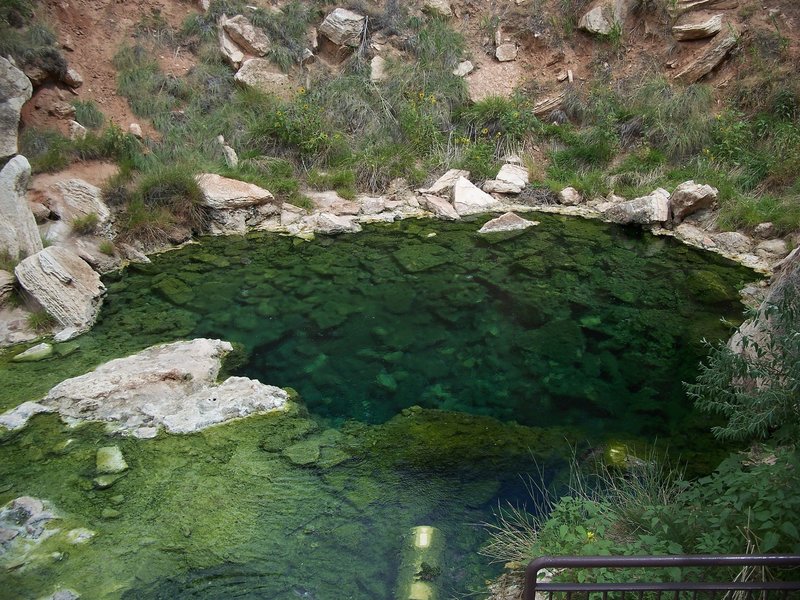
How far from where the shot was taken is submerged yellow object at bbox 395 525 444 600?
301 cm

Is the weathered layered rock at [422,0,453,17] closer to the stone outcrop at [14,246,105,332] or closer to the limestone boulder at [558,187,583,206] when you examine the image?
the limestone boulder at [558,187,583,206]

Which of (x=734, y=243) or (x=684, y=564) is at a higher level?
(x=684, y=564)

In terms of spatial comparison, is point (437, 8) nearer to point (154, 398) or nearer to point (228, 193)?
point (228, 193)

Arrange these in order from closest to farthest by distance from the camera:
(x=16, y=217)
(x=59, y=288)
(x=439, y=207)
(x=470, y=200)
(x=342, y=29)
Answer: (x=59, y=288) → (x=16, y=217) → (x=439, y=207) → (x=470, y=200) → (x=342, y=29)

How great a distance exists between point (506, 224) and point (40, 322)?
254 inches

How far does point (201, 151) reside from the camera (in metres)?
10.2

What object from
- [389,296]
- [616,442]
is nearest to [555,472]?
Answer: [616,442]

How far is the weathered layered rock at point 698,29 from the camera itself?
11164mm

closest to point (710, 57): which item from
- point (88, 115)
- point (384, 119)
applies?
point (384, 119)

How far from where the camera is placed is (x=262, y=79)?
1170 centimetres

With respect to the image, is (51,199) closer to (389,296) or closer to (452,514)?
(389,296)

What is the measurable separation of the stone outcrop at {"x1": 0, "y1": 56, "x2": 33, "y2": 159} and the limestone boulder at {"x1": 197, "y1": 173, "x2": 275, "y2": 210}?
2402 mm

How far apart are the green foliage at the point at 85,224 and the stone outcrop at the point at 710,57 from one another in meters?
10.8

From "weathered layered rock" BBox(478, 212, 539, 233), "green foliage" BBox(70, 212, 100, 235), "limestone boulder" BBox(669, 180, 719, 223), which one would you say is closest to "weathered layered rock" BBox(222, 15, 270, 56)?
"green foliage" BBox(70, 212, 100, 235)
